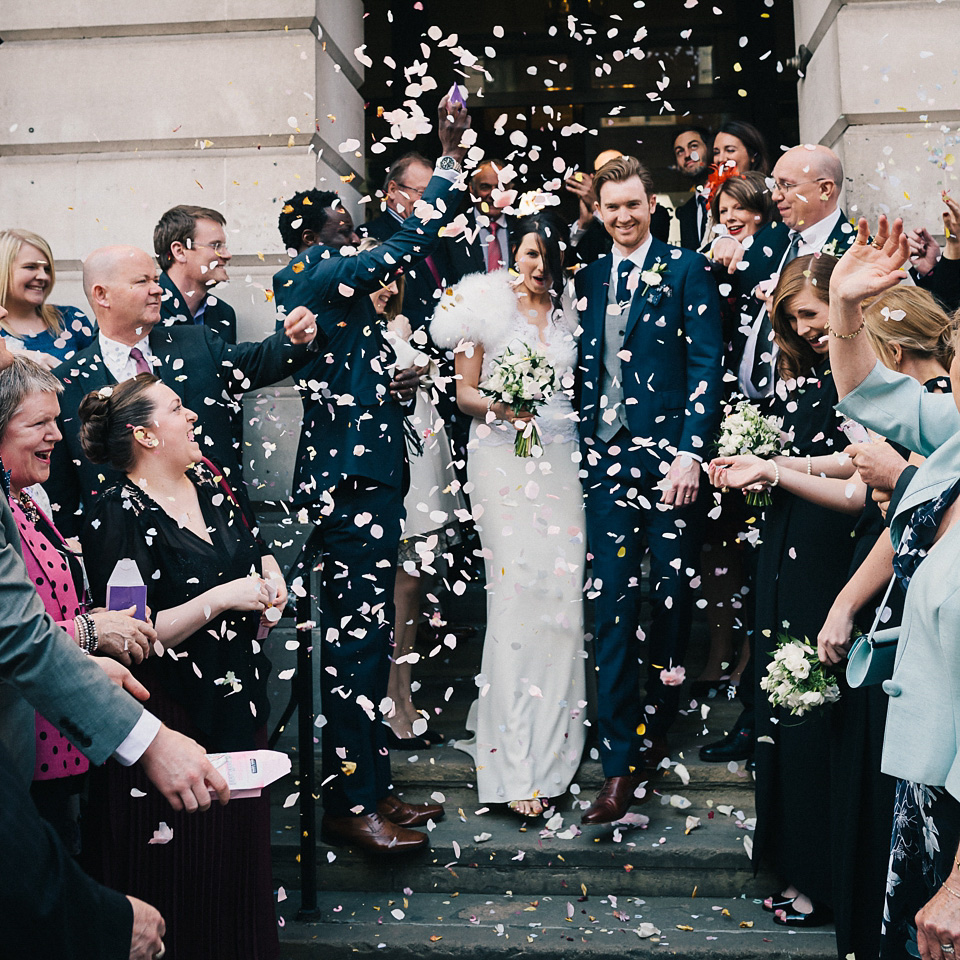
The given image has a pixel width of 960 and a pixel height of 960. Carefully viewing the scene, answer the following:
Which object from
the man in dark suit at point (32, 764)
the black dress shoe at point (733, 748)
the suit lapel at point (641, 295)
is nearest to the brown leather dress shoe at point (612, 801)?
the black dress shoe at point (733, 748)

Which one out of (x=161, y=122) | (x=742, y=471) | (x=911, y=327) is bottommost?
(x=742, y=471)

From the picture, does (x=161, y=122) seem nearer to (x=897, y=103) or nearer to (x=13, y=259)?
(x=13, y=259)

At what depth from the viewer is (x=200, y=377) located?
14.6 ft

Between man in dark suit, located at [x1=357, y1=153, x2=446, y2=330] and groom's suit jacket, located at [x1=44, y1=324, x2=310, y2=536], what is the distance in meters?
1.14

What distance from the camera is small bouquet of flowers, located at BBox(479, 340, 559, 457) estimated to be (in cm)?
455

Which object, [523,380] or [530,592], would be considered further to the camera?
[530,592]

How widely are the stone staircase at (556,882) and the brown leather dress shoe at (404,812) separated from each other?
0.21 feet

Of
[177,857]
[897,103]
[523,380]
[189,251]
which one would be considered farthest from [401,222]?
[177,857]

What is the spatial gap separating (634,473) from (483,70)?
4795mm

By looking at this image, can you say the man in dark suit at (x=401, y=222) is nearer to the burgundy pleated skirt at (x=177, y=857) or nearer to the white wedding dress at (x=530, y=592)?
the white wedding dress at (x=530, y=592)

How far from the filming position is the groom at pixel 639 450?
14.9ft

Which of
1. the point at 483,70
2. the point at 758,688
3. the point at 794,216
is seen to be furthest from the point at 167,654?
the point at 483,70

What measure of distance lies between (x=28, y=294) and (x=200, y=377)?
1015 mm

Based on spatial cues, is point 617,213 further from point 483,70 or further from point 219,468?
point 483,70
